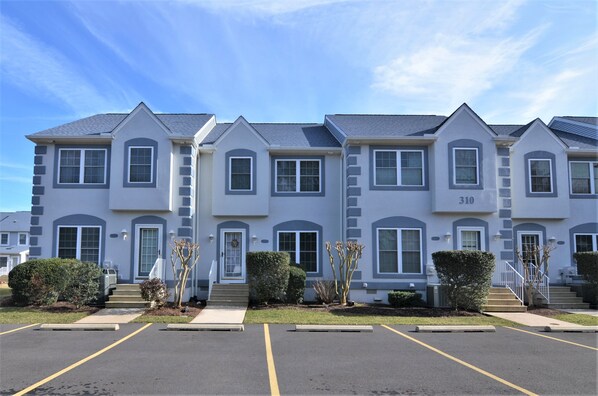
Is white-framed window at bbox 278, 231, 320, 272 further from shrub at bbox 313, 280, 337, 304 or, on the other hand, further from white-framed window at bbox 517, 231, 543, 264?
white-framed window at bbox 517, 231, 543, 264

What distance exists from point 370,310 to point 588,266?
28.9ft

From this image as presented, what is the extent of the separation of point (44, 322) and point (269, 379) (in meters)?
9.05

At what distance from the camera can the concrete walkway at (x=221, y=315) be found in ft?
44.2

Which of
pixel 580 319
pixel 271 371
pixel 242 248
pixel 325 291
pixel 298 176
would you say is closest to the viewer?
pixel 271 371

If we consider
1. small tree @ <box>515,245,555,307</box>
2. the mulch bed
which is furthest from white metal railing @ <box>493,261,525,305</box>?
the mulch bed

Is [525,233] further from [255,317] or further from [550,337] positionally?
[255,317]

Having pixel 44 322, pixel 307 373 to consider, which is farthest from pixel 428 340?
pixel 44 322

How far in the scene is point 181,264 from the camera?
1666cm

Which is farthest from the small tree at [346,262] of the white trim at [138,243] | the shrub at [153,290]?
the white trim at [138,243]

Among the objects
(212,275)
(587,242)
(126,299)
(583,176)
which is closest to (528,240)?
(587,242)

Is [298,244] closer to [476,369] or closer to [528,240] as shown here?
[528,240]

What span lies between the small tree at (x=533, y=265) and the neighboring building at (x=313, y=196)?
2.23ft

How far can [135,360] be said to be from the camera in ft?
27.5

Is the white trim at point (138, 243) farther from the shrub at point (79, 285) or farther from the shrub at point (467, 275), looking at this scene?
the shrub at point (467, 275)
